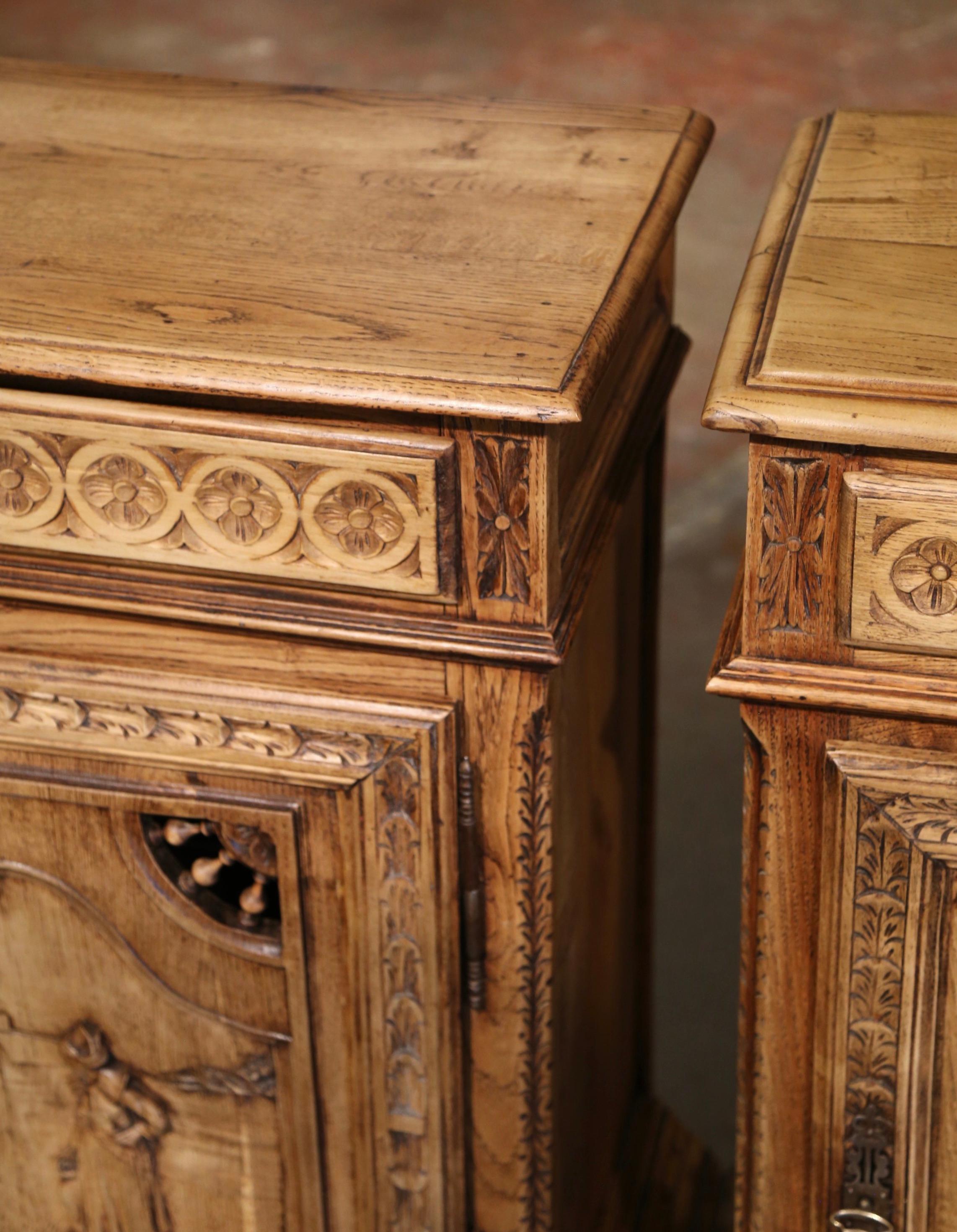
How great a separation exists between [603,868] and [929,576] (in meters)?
0.59

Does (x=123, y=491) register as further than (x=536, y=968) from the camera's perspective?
No

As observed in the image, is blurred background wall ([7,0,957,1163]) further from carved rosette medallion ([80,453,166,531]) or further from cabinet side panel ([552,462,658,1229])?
carved rosette medallion ([80,453,166,531])

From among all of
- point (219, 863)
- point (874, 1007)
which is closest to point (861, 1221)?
point (874, 1007)

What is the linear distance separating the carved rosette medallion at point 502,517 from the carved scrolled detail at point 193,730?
0.16m

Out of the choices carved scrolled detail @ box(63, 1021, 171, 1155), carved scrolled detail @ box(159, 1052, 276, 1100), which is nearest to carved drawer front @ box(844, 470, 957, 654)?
carved scrolled detail @ box(159, 1052, 276, 1100)

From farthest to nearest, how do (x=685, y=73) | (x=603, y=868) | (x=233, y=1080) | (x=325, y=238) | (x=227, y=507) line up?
(x=685, y=73), (x=603, y=868), (x=233, y=1080), (x=325, y=238), (x=227, y=507)

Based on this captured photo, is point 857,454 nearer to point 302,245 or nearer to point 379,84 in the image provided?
point 302,245

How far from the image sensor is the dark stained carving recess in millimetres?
1268

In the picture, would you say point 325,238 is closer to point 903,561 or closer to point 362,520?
point 362,520

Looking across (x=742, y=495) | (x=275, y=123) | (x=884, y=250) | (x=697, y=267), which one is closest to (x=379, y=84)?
(x=697, y=267)

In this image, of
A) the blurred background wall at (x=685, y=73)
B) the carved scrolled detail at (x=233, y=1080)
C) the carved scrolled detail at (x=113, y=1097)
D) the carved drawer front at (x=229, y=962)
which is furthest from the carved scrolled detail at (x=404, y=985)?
the blurred background wall at (x=685, y=73)

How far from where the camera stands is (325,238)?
1.23m

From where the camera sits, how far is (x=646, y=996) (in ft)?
6.07

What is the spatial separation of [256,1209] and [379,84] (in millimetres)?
3673
